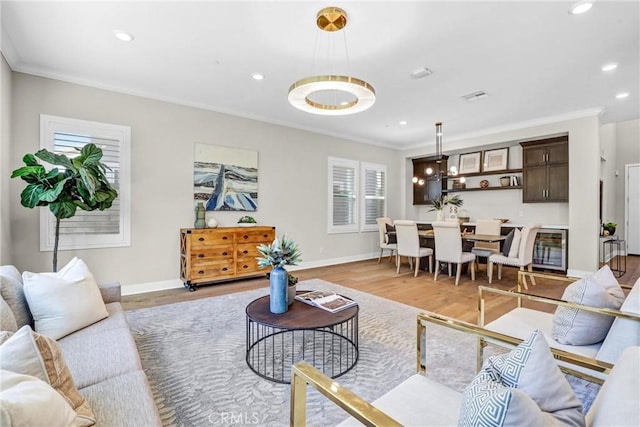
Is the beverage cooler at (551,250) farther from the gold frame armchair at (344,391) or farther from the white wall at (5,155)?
the white wall at (5,155)

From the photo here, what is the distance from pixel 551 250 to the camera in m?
5.64

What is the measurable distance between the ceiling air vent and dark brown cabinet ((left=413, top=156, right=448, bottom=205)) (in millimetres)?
2989

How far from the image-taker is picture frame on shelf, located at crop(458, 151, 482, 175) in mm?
7086

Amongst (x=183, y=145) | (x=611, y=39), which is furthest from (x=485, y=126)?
(x=183, y=145)

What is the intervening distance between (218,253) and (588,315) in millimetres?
4132

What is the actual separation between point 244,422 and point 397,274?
13.6ft

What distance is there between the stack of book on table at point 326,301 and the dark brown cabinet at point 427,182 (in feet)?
18.3

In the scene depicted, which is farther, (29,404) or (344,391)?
(344,391)

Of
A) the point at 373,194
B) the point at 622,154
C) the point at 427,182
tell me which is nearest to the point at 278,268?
the point at 373,194

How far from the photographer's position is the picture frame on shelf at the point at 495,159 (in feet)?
21.7

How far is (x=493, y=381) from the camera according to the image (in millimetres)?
827

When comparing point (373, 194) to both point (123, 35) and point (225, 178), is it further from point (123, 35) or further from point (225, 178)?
point (123, 35)

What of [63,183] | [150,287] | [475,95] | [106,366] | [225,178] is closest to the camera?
[106,366]

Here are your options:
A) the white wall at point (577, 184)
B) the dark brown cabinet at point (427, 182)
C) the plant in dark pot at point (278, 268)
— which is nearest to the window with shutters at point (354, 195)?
the dark brown cabinet at point (427, 182)
